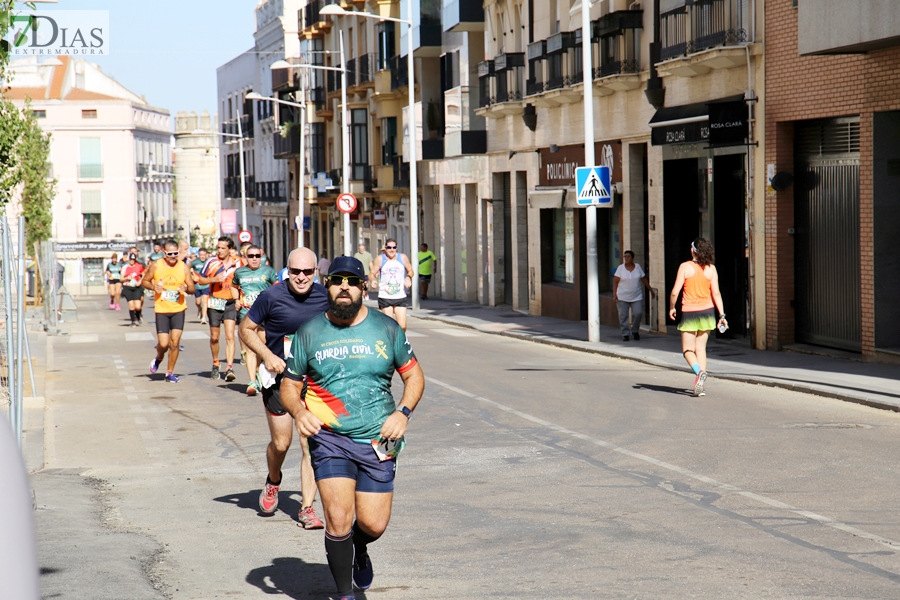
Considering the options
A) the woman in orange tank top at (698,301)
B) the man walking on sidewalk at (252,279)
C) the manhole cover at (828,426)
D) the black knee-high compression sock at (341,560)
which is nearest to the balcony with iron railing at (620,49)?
the woman in orange tank top at (698,301)

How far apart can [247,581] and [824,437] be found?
617 centimetres

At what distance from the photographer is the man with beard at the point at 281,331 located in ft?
26.5

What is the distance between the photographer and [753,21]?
20.5 m

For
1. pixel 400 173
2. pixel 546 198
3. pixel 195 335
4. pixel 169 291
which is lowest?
pixel 195 335

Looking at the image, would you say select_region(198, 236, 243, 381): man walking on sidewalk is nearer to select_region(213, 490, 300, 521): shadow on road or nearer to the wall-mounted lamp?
select_region(213, 490, 300, 521): shadow on road

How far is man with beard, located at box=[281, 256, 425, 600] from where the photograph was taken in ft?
18.6

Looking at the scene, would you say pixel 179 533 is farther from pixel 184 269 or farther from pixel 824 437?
pixel 184 269

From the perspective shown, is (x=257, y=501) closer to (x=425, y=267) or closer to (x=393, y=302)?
(x=393, y=302)

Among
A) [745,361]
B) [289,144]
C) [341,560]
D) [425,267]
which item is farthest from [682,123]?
[289,144]

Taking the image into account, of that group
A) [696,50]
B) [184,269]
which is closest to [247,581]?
[184,269]

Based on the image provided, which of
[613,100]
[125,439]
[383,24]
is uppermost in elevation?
[383,24]

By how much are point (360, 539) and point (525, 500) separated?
2.82 metres

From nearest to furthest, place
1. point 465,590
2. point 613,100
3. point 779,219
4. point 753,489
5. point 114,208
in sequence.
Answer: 1. point 465,590
2. point 753,489
3. point 779,219
4. point 613,100
5. point 114,208

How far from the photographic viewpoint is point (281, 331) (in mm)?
8336
